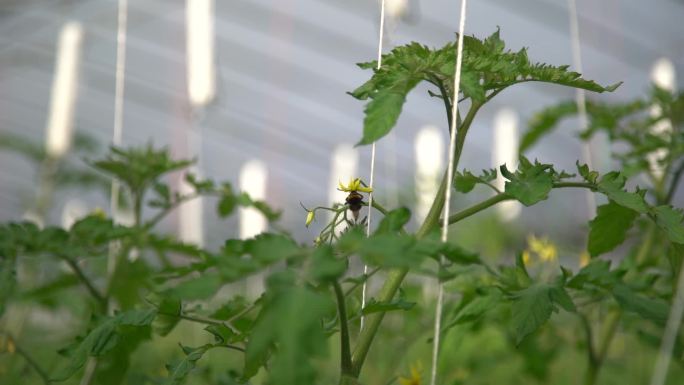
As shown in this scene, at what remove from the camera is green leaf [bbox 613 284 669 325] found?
121 centimetres

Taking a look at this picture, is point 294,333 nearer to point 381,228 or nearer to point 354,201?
point 381,228

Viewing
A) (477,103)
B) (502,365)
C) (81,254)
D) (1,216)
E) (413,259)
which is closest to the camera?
(413,259)

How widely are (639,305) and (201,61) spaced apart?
2551 mm

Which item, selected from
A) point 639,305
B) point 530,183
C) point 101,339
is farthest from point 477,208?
point 101,339

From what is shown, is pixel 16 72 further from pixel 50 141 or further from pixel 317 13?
pixel 50 141

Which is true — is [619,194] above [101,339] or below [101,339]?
above

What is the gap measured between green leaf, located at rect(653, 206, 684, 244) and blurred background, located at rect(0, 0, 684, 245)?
5.18 metres

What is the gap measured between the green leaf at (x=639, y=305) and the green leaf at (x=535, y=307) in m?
0.11

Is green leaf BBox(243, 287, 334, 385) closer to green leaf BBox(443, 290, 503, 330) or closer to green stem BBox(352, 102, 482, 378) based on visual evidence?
green stem BBox(352, 102, 482, 378)

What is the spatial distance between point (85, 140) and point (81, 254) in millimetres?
4529

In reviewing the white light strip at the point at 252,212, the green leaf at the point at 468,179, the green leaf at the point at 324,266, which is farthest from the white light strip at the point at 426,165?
the green leaf at the point at 324,266

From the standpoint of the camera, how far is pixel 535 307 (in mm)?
1160

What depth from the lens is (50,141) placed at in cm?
405

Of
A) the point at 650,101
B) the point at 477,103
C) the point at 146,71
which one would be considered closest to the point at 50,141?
the point at 650,101
